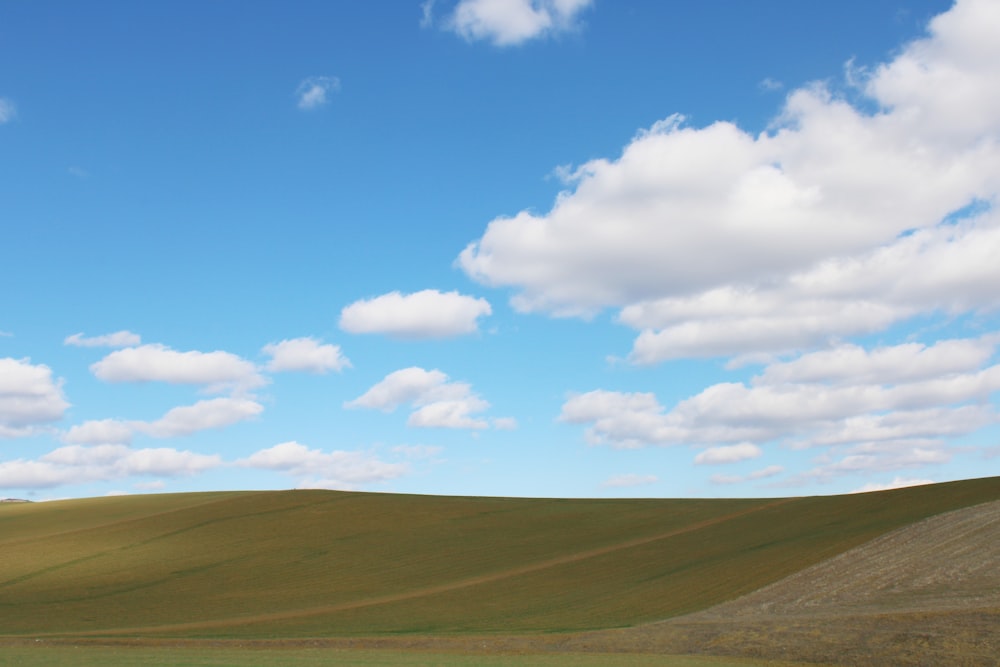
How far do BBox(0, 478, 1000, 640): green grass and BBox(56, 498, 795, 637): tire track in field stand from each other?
0.57 feet

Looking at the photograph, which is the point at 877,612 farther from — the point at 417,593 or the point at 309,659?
the point at 417,593

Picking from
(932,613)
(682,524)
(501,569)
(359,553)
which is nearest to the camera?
(932,613)

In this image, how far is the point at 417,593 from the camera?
148ft

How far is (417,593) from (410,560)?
27.1ft

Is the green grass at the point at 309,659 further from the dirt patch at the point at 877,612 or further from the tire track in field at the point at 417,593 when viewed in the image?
the tire track in field at the point at 417,593

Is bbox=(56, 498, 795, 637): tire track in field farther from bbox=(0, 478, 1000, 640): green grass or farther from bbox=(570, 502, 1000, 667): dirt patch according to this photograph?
bbox=(570, 502, 1000, 667): dirt patch

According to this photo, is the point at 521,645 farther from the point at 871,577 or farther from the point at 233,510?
the point at 233,510

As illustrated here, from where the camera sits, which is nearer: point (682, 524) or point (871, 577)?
point (871, 577)

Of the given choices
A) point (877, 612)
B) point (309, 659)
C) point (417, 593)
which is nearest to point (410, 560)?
point (417, 593)

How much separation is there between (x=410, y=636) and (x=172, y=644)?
366 inches

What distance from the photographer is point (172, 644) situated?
111ft

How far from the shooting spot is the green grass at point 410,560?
39.8m

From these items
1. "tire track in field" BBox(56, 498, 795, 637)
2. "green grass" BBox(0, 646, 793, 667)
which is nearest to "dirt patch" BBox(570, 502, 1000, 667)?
"green grass" BBox(0, 646, 793, 667)

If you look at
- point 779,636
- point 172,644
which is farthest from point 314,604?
point 779,636
